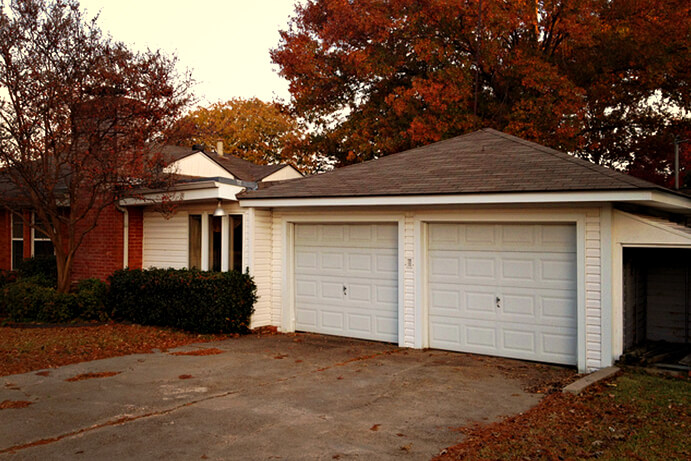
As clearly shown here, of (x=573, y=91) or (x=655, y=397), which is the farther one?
(x=573, y=91)

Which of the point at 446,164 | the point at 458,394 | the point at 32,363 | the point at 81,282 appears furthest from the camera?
the point at 81,282

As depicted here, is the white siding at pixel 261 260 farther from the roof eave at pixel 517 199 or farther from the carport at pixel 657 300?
the carport at pixel 657 300

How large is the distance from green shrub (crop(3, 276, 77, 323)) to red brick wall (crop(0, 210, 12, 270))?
4.66 m

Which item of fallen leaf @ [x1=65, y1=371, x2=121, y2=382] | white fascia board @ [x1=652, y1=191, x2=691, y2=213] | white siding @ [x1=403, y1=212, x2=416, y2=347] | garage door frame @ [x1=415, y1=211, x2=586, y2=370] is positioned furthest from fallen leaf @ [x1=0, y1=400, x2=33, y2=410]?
white fascia board @ [x1=652, y1=191, x2=691, y2=213]

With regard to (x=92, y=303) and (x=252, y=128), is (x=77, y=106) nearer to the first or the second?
(x=92, y=303)

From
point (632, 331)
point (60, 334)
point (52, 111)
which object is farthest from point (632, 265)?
point (52, 111)

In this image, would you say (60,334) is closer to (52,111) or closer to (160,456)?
(52,111)

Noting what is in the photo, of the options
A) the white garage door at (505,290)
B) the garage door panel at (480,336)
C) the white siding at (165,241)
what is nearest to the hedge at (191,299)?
the white siding at (165,241)

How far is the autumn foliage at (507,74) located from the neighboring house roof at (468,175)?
20.2 feet

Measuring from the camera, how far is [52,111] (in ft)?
39.9

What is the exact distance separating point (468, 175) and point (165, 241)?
7.54m

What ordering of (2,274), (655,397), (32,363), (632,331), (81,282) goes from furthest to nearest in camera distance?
(2,274)
(81,282)
(632,331)
(32,363)
(655,397)

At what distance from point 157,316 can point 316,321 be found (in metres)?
3.39

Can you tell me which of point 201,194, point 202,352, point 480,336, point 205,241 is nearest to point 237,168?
point 205,241
